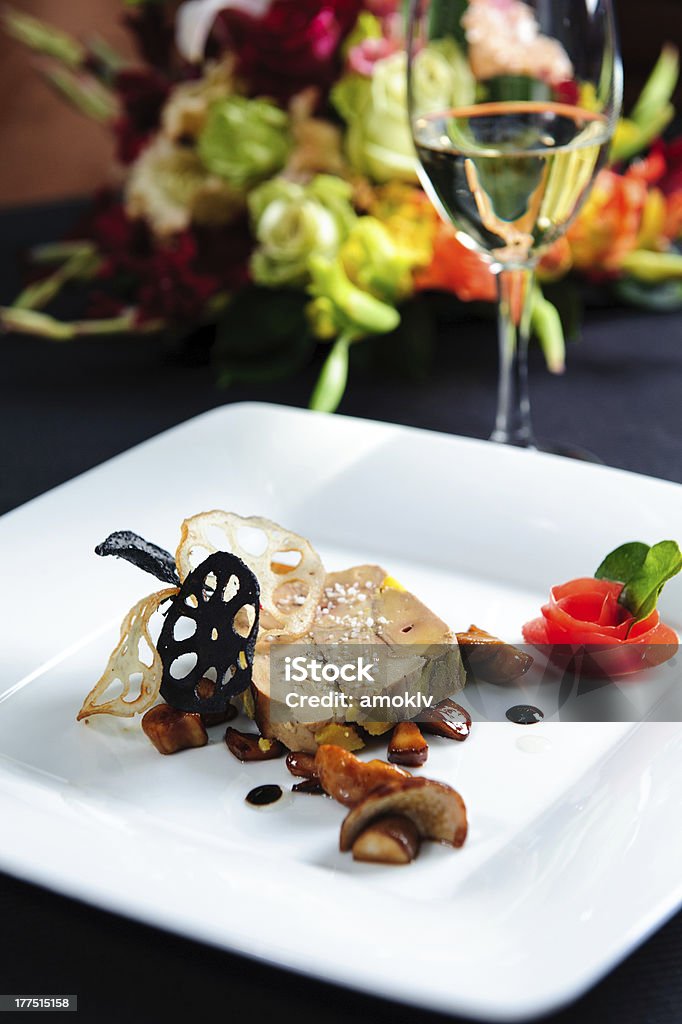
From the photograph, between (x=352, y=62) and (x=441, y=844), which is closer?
(x=441, y=844)

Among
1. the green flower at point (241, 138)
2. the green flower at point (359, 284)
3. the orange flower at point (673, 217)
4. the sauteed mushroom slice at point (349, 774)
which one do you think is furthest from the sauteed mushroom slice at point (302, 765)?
the orange flower at point (673, 217)

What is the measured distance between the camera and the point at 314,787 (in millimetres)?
836

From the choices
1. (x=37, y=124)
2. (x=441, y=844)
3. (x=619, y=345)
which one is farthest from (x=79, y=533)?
(x=37, y=124)

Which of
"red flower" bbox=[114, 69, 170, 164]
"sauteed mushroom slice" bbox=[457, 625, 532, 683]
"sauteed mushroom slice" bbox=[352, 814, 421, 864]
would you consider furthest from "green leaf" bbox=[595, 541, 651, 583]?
"red flower" bbox=[114, 69, 170, 164]

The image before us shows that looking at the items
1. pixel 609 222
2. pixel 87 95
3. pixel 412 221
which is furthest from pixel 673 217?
pixel 87 95

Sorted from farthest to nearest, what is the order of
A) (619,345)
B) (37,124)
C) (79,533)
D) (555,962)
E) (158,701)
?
(37,124)
(619,345)
(79,533)
(158,701)
(555,962)

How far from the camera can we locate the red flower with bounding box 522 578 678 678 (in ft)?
3.14

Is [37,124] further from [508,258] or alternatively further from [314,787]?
[314,787]

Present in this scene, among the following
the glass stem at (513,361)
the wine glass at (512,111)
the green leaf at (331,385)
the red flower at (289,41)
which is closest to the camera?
the wine glass at (512,111)

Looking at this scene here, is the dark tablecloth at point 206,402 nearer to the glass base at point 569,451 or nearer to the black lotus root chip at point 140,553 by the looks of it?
the glass base at point 569,451

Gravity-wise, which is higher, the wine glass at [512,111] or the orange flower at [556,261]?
the wine glass at [512,111]

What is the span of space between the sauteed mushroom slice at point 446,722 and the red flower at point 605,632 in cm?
12

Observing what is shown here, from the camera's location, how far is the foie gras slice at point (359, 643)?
0.87m

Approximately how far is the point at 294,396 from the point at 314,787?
3.07 ft
